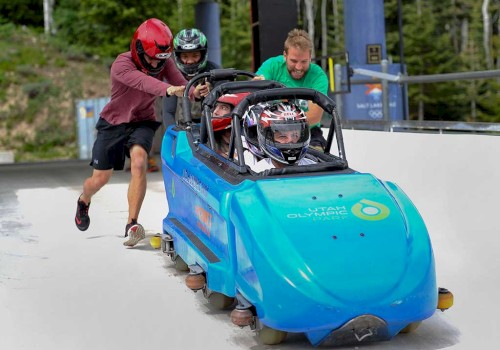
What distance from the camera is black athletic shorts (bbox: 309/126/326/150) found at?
8.35 m

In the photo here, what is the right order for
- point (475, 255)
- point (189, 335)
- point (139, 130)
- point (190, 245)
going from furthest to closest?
point (139, 130)
point (475, 255)
point (190, 245)
point (189, 335)

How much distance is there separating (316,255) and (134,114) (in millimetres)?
3811

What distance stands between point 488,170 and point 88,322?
3.30m

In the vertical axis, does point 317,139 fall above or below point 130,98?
below

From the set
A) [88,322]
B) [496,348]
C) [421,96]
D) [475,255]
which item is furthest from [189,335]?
[421,96]

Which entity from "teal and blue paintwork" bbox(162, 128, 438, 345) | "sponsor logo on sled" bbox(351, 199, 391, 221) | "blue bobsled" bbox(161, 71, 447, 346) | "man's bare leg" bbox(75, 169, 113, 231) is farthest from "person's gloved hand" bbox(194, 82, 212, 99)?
"sponsor logo on sled" bbox(351, 199, 391, 221)

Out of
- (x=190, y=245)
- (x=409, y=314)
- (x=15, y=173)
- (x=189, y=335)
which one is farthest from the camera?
(x=15, y=173)

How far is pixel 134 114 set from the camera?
335 inches

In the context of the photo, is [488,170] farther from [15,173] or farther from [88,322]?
[15,173]

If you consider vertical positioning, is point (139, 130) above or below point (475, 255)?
above

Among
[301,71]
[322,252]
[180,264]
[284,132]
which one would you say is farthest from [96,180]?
[322,252]

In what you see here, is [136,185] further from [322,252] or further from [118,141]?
[322,252]

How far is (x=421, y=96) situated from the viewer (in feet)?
177

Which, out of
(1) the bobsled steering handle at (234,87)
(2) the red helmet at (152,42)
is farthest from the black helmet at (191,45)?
(1) the bobsled steering handle at (234,87)
